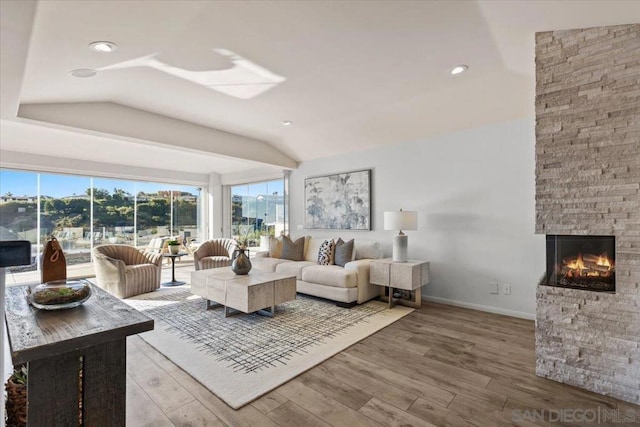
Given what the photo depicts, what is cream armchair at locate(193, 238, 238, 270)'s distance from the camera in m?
5.77

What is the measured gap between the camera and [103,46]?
2.32 meters

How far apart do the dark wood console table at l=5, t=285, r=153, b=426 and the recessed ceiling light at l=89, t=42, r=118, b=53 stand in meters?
1.94

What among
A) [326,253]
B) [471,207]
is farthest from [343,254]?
[471,207]

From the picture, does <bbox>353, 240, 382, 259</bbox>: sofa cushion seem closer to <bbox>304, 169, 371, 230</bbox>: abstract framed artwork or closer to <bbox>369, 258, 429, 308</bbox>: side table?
<bbox>304, 169, 371, 230</bbox>: abstract framed artwork

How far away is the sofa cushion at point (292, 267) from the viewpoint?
4736 mm

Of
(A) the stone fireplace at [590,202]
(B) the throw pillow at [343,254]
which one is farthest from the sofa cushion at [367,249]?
(A) the stone fireplace at [590,202]

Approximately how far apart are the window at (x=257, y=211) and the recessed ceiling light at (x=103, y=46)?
4.57m

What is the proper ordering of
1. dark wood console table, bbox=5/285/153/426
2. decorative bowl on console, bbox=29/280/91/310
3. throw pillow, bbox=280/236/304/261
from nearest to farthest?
dark wood console table, bbox=5/285/153/426 → decorative bowl on console, bbox=29/280/91/310 → throw pillow, bbox=280/236/304/261

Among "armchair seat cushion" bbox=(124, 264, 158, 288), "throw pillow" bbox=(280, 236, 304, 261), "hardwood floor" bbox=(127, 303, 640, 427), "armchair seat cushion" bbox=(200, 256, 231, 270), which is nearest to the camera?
"hardwood floor" bbox=(127, 303, 640, 427)

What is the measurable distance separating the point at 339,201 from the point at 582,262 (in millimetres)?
3640

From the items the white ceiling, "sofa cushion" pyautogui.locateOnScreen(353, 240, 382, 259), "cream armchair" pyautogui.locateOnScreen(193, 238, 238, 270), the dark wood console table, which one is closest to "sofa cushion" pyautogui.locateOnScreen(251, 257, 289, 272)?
"cream armchair" pyautogui.locateOnScreen(193, 238, 238, 270)

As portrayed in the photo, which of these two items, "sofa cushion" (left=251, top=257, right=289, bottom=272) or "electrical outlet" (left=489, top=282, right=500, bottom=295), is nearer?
"electrical outlet" (left=489, top=282, right=500, bottom=295)

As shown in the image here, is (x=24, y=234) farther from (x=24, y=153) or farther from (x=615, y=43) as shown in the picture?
(x=615, y=43)

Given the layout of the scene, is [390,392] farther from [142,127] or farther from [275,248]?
[142,127]
